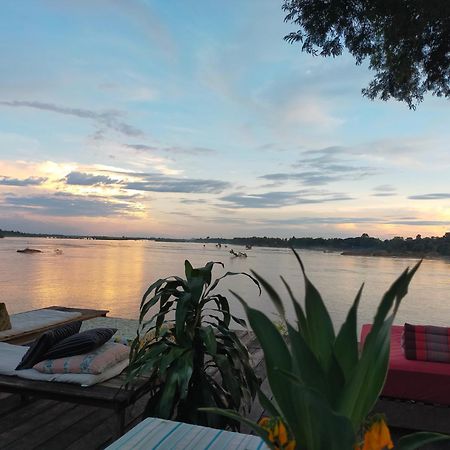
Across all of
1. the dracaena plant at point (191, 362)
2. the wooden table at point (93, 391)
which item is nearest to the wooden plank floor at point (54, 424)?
the wooden table at point (93, 391)

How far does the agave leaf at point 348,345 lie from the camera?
2.54ft

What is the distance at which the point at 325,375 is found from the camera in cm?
77

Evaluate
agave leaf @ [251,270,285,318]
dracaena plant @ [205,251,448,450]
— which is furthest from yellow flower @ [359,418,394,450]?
agave leaf @ [251,270,285,318]

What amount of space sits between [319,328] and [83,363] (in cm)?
250

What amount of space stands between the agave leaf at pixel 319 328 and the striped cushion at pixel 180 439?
2.71ft

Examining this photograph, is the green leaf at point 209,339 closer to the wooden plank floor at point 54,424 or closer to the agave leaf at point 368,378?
the wooden plank floor at point 54,424

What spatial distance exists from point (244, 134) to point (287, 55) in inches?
269

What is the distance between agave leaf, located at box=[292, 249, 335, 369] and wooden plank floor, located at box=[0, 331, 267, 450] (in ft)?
8.00

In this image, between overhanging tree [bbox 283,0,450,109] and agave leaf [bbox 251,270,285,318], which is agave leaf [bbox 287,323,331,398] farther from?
overhanging tree [bbox 283,0,450,109]

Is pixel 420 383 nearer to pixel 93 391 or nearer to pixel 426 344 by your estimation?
pixel 426 344

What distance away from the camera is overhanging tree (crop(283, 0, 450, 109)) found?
16.4ft

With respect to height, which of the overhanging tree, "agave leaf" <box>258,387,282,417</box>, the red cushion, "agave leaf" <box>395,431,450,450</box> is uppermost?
the overhanging tree

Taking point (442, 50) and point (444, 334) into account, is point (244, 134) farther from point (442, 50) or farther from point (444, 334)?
point (444, 334)

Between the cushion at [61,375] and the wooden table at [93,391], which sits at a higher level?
the cushion at [61,375]
